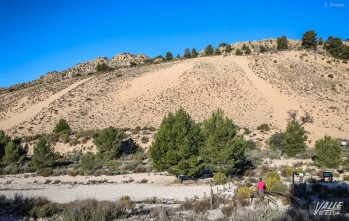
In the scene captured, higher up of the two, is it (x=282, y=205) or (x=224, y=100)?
(x=224, y=100)

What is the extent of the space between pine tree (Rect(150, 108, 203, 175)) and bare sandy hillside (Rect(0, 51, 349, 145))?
28.5m

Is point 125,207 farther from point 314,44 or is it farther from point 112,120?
point 314,44

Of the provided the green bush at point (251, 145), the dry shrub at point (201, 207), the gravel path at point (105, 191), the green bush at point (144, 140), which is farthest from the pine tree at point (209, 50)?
the dry shrub at point (201, 207)

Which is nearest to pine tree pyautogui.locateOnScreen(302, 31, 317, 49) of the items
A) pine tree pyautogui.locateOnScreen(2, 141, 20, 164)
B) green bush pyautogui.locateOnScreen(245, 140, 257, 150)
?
green bush pyautogui.locateOnScreen(245, 140, 257, 150)

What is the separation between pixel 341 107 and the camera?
5928 centimetres

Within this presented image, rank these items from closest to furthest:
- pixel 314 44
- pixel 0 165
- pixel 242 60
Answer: pixel 0 165
pixel 242 60
pixel 314 44

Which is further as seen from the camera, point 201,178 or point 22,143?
point 22,143

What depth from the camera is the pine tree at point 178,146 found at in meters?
22.9

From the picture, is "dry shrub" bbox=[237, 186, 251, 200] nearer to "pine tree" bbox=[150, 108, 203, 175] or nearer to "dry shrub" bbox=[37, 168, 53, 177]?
"pine tree" bbox=[150, 108, 203, 175]

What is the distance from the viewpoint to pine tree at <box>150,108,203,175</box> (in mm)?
22938

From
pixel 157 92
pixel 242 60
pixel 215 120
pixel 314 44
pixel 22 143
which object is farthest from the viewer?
pixel 314 44

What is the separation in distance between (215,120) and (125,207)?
483 inches

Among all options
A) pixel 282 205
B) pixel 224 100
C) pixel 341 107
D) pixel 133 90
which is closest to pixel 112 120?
pixel 133 90

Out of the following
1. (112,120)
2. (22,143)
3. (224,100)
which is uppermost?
(224,100)
